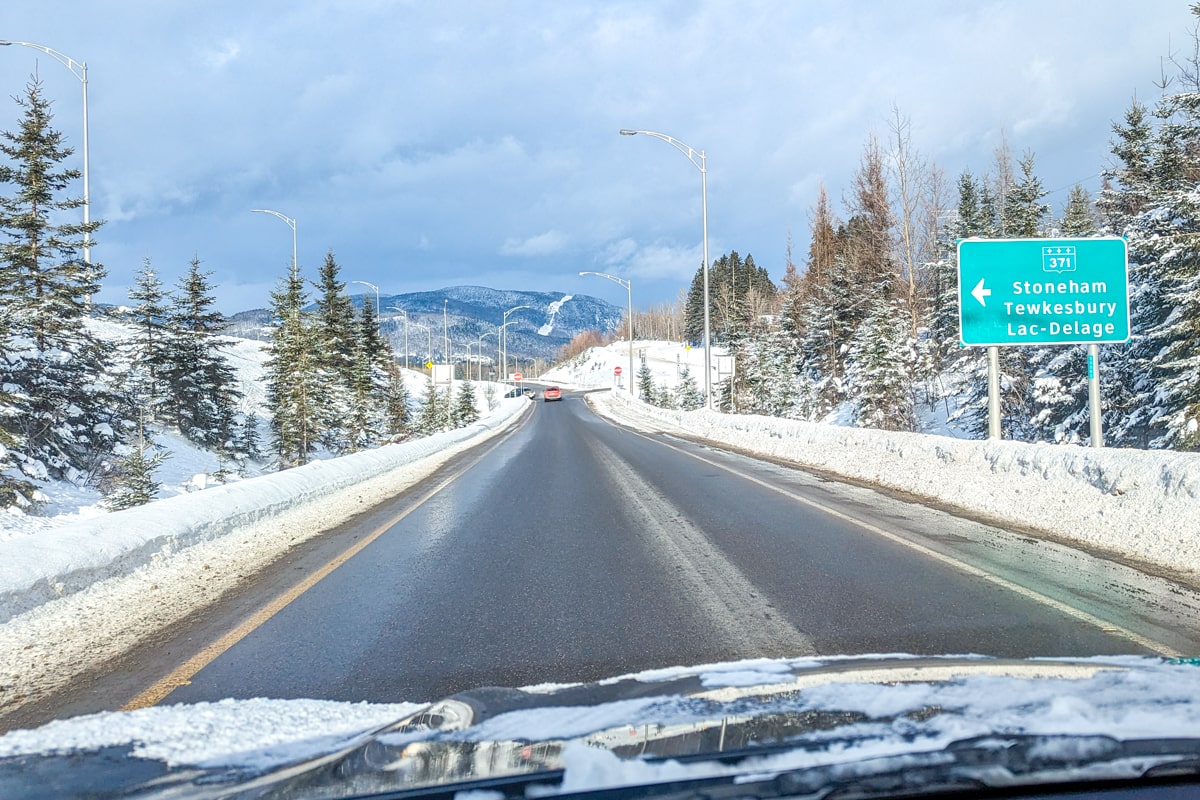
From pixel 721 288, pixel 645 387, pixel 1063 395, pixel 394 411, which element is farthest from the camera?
pixel 721 288

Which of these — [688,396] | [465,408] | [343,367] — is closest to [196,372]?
[343,367]

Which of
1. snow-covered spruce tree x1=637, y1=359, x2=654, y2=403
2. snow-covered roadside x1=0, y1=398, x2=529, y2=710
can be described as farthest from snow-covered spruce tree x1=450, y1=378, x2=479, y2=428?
snow-covered roadside x1=0, y1=398, x2=529, y2=710

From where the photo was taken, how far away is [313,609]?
18.1ft

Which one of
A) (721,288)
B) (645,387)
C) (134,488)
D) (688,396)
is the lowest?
(134,488)

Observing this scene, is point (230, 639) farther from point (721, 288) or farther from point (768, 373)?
point (721, 288)

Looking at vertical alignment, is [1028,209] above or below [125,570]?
above

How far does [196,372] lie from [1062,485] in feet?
113

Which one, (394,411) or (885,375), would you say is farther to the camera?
(394,411)

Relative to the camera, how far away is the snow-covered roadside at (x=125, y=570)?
4648 mm

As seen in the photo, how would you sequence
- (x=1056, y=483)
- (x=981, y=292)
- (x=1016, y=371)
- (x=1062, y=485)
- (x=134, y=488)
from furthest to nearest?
(x=1016, y=371), (x=134, y=488), (x=981, y=292), (x=1056, y=483), (x=1062, y=485)

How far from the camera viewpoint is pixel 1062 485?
339 inches

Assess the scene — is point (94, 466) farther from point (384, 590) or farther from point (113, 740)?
point (113, 740)

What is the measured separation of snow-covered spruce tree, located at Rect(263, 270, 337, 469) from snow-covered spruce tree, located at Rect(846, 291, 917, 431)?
23370 millimetres

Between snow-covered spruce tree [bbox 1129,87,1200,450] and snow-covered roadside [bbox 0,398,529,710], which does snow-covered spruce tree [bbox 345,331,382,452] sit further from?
snow-covered spruce tree [bbox 1129,87,1200,450]
